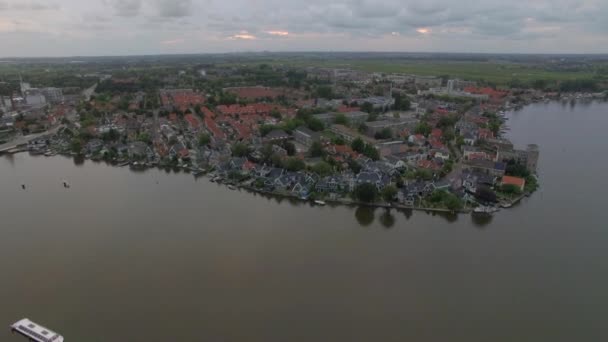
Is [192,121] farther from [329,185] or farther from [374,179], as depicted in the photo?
[374,179]

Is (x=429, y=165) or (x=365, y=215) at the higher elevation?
(x=429, y=165)

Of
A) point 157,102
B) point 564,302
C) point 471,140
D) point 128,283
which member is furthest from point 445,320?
point 157,102

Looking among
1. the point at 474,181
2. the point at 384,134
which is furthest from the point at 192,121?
the point at 474,181

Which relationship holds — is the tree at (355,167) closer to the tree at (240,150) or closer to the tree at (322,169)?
the tree at (322,169)

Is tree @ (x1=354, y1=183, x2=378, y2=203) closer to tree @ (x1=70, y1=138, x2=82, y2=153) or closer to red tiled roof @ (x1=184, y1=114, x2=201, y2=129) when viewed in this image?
red tiled roof @ (x1=184, y1=114, x2=201, y2=129)

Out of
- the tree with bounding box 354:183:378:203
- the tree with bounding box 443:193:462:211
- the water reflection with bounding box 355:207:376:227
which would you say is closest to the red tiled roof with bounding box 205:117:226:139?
the tree with bounding box 354:183:378:203

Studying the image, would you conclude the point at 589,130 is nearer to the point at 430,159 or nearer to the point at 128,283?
the point at 430,159
